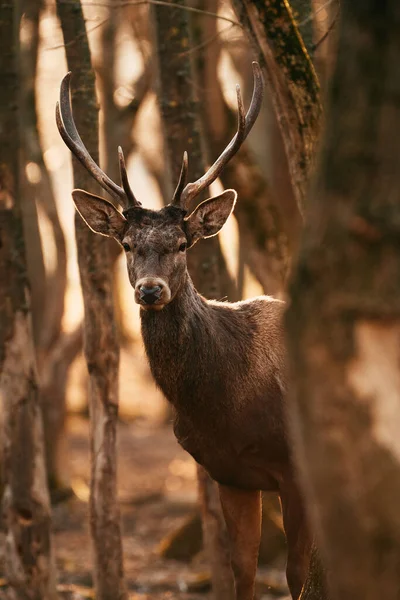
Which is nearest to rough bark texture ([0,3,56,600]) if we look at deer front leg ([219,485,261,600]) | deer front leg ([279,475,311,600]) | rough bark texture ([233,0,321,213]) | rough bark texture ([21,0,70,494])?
deer front leg ([219,485,261,600])

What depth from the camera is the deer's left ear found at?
6.95 meters

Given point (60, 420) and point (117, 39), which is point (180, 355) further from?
point (117, 39)

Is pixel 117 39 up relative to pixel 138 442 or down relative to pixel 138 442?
up

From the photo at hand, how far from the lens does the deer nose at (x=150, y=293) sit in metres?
6.16

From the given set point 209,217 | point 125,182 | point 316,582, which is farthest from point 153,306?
point 316,582

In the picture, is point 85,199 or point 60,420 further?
point 60,420

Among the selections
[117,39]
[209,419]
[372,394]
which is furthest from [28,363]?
[117,39]

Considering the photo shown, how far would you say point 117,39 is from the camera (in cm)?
1809

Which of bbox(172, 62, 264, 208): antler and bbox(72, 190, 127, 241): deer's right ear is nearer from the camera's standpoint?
bbox(172, 62, 264, 208): antler

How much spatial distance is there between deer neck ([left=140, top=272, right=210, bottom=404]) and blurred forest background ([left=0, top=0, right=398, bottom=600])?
107 cm

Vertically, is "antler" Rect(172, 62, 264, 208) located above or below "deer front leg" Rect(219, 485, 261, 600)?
above

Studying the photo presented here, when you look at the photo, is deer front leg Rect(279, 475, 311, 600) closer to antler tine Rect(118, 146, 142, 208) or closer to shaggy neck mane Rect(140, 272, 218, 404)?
shaggy neck mane Rect(140, 272, 218, 404)

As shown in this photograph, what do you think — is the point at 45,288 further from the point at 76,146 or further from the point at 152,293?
the point at 152,293

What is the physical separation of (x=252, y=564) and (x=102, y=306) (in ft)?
7.66
